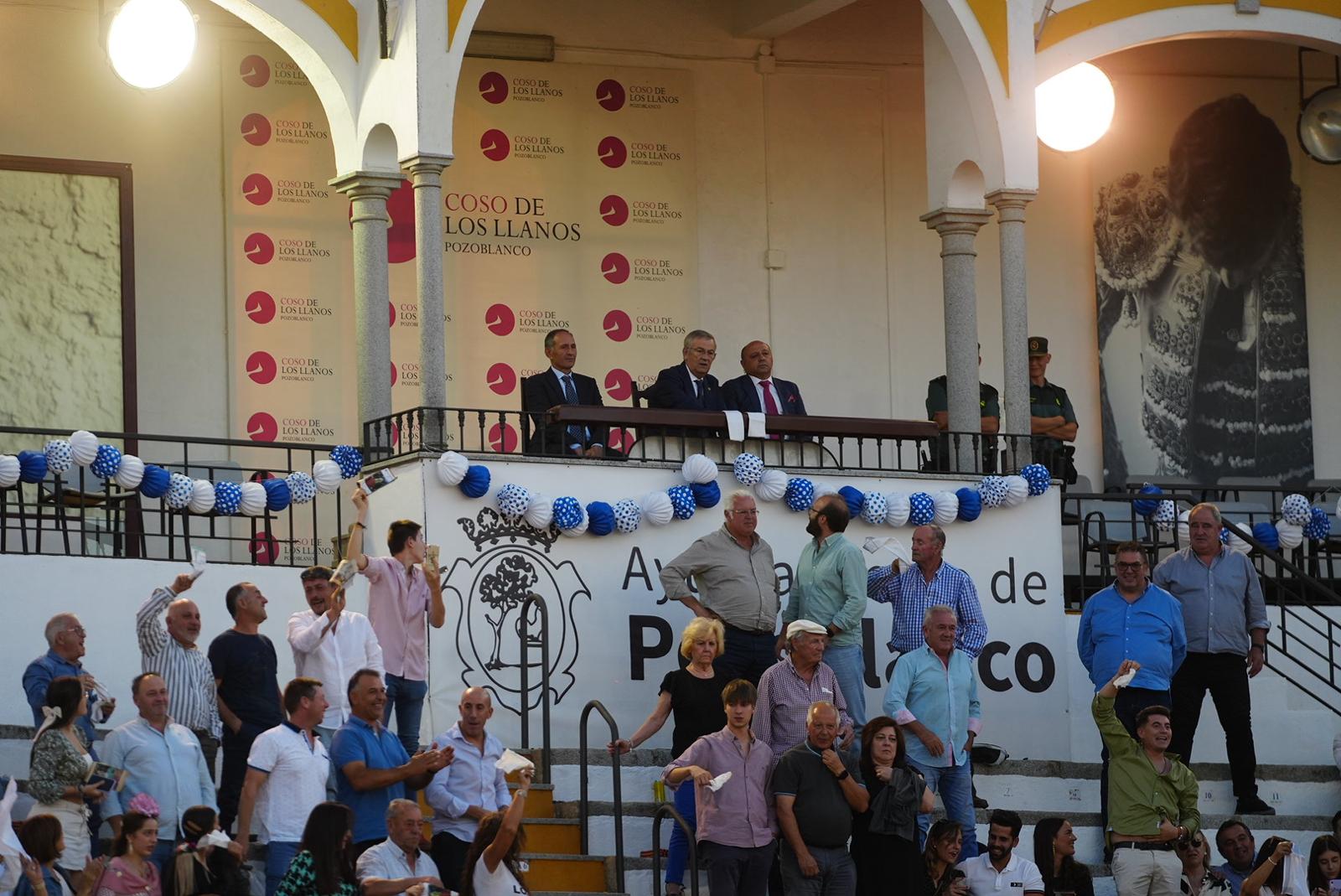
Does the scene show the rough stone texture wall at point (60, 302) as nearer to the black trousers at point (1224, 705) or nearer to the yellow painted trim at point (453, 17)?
the yellow painted trim at point (453, 17)

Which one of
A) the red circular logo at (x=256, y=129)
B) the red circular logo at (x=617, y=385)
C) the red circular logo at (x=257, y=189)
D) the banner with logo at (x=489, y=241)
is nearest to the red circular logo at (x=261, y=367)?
the banner with logo at (x=489, y=241)

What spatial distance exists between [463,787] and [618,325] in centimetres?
712

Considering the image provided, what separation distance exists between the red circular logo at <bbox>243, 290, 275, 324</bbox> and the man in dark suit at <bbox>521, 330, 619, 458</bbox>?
2632mm

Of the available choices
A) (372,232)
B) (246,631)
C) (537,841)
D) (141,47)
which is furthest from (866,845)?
(141,47)

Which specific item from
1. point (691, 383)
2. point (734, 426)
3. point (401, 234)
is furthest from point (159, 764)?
point (401, 234)

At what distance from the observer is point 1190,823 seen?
44.2 feet

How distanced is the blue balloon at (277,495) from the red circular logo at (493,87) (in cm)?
417

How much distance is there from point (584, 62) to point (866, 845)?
7747 millimetres

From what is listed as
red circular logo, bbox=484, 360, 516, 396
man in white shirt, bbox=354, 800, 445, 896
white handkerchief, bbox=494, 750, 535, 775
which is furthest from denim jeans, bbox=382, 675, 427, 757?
red circular logo, bbox=484, 360, 516, 396

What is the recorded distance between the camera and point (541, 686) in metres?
14.7

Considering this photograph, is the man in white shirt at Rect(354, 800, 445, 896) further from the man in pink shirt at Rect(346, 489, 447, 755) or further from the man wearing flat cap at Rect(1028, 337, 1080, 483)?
the man wearing flat cap at Rect(1028, 337, 1080, 483)

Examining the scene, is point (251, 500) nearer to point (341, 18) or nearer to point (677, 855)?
point (341, 18)

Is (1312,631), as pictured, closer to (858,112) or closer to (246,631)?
(858,112)

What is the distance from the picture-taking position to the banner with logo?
694 inches
